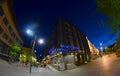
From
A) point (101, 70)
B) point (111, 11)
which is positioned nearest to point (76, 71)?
point (101, 70)

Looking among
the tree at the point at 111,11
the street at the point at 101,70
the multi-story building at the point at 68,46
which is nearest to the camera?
the tree at the point at 111,11

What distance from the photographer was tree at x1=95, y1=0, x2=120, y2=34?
8.66 meters

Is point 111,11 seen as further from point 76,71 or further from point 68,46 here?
point 68,46

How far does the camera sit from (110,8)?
9289mm

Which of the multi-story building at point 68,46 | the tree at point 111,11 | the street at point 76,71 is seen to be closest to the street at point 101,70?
the street at point 76,71

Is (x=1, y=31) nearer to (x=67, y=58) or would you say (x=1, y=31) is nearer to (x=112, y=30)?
(x=67, y=58)

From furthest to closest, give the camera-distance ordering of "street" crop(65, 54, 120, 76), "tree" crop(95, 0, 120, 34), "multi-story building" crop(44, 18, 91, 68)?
"multi-story building" crop(44, 18, 91, 68) → "street" crop(65, 54, 120, 76) → "tree" crop(95, 0, 120, 34)

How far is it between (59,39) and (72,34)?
7.43 metres

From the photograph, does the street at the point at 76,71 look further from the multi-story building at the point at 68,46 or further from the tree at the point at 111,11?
the multi-story building at the point at 68,46

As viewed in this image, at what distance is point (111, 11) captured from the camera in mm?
9391

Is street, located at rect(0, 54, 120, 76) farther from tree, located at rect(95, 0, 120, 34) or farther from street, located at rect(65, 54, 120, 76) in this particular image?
tree, located at rect(95, 0, 120, 34)

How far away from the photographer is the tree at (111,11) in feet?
28.4

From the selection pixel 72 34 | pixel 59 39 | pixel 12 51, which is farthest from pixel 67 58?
pixel 12 51

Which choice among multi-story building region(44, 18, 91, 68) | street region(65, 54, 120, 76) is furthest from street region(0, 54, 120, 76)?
multi-story building region(44, 18, 91, 68)
